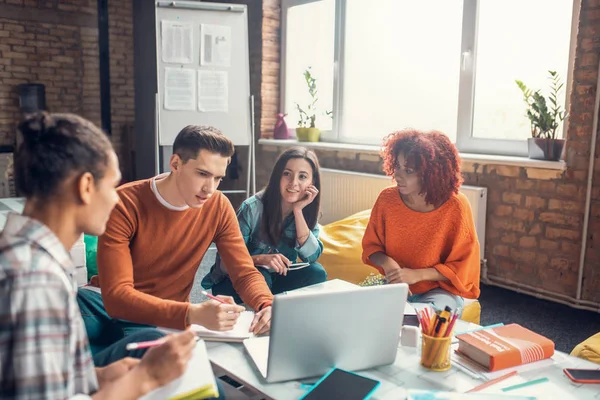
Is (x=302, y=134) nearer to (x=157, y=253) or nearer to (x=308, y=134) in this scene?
(x=308, y=134)

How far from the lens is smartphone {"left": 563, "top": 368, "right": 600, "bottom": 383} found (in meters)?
1.29

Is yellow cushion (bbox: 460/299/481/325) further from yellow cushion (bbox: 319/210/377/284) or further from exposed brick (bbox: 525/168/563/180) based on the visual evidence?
exposed brick (bbox: 525/168/563/180)

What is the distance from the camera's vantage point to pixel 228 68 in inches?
177

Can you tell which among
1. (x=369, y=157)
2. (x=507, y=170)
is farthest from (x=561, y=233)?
(x=369, y=157)

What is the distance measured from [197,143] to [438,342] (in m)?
0.96

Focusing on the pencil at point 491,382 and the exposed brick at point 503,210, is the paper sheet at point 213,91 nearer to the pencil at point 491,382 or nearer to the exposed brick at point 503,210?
the exposed brick at point 503,210

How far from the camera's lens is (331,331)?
127cm

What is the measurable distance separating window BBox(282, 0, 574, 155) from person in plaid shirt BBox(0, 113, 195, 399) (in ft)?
10.2

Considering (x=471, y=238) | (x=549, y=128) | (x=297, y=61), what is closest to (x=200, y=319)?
(x=471, y=238)

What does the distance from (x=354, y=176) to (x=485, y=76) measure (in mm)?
1182

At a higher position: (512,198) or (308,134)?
(308,134)

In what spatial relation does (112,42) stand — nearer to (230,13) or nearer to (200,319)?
(230,13)

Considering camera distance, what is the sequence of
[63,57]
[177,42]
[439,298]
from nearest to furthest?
[439,298]
[177,42]
[63,57]

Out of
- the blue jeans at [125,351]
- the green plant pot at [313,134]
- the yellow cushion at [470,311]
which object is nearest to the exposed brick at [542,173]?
the yellow cushion at [470,311]
